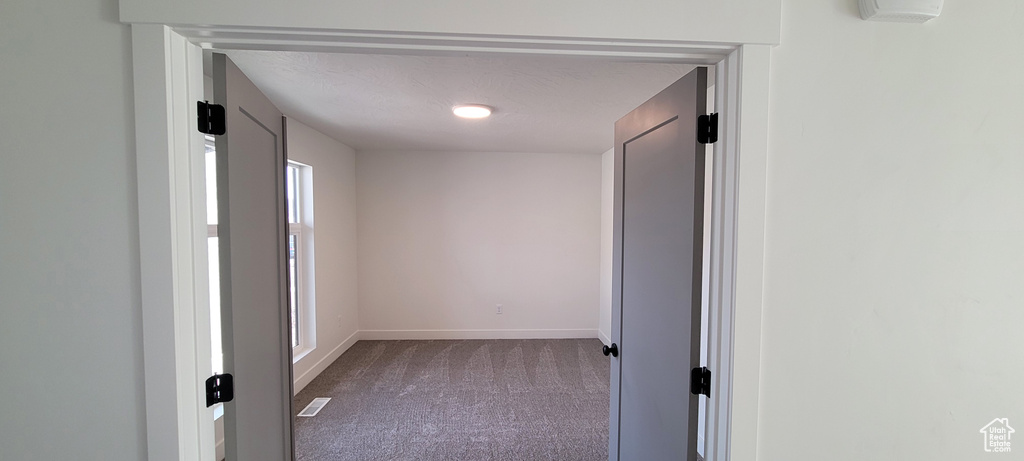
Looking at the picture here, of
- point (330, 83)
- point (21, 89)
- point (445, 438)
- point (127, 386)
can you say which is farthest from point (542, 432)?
point (21, 89)

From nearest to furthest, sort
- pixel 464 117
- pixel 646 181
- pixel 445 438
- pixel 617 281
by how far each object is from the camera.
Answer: pixel 646 181 → pixel 617 281 → pixel 445 438 → pixel 464 117

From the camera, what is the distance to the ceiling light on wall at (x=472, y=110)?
8.18 ft

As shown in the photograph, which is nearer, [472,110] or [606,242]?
[472,110]

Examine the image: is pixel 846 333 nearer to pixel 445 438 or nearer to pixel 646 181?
pixel 646 181

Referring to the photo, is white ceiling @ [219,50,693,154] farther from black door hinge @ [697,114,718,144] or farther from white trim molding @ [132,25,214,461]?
white trim molding @ [132,25,214,461]

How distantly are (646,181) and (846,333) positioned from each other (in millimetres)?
737

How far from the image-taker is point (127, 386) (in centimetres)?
92

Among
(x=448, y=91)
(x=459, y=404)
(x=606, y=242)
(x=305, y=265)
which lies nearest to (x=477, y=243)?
(x=606, y=242)

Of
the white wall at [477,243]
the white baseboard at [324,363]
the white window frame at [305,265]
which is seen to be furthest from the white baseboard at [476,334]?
the white window frame at [305,265]

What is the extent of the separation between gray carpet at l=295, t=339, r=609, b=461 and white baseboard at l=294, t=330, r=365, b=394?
0.18 ft

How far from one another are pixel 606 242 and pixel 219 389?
3896mm

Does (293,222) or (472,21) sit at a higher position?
(472,21)

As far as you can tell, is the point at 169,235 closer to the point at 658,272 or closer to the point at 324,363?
the point at 658,272

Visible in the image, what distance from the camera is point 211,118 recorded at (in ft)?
3.21
